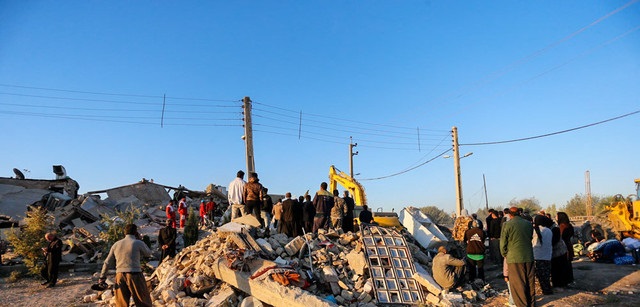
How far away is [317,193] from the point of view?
1164cm

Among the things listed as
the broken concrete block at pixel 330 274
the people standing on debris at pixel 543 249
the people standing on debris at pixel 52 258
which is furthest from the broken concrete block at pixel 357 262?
the people standing on debris at pixel 52 258

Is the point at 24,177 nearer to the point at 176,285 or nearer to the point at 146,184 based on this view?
the point at 146,184

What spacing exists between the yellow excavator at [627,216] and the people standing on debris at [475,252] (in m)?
8.98

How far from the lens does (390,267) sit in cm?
913

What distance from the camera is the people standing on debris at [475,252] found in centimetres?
945

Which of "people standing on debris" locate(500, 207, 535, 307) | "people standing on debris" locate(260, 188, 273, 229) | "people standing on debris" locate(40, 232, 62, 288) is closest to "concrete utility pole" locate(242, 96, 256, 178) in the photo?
"people standing on debris" locate(260, 188, 273, 229)

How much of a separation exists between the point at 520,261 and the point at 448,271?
1711 mm

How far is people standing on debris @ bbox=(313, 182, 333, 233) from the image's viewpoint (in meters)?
11.5

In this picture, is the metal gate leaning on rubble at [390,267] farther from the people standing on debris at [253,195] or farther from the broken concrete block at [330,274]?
the people standing on debris at [253,195]

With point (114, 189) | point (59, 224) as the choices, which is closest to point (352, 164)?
point (114, 189)

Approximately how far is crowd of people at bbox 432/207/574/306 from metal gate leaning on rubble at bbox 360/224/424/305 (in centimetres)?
61

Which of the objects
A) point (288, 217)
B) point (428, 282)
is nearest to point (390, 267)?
point (428, 282)

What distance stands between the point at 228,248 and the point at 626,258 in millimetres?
→ 10044

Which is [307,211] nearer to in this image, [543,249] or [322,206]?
[322,206]
